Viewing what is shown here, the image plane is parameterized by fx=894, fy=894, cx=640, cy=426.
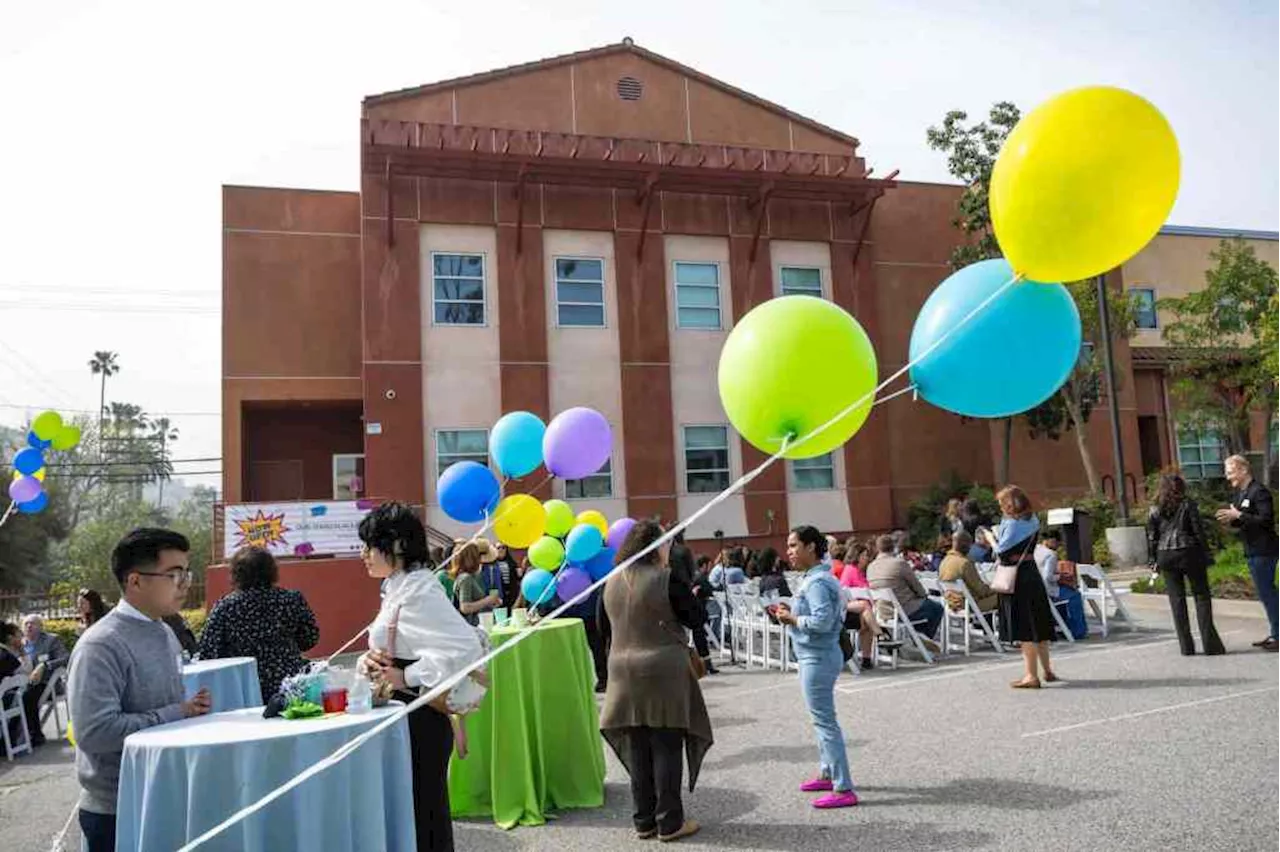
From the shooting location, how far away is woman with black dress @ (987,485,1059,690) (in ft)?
25.4

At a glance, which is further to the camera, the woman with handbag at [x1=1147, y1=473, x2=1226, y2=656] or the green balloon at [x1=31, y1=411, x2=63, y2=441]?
the green balloon at [x1=31, y1=411, x2=63, y2=441]

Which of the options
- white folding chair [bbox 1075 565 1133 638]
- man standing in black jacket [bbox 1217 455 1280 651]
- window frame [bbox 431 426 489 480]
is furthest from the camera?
window frame [bbox 431 426 489 480]

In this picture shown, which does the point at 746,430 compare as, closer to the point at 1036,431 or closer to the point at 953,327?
the point at 953,327

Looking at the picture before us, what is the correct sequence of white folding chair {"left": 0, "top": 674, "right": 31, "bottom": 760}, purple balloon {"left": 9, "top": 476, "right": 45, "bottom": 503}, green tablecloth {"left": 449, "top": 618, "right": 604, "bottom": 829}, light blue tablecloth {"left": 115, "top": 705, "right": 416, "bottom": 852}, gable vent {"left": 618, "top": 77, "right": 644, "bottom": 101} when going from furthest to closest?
1. gable vent {"left": 618, "top": 77, "right": 644, "bottom": 101}
2. purple balloon {"left": 9, "top": 476, "right": 45, "bottom": 503}
3. white folding chair {"left": 0, "top": 674, "right": 31, "bottom": 760}
4. green tablecloth {"left": 449, "top": 618, "right": 604, "bottom": 829}
5. light blue tablecloth {"left": 115, "top": 705, "right": 416, "bottom": 852}

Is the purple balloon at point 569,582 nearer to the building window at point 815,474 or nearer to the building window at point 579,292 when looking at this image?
the building window at point 579,292

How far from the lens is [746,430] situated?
4352 millimetres

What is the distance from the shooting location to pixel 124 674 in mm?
3197

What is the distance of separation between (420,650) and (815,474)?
17.9m

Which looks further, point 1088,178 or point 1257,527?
point 1257,527

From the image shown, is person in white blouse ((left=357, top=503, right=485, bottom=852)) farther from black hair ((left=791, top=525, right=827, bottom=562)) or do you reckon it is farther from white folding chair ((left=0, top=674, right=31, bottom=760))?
white folding chair ((left=0, top=674, right=31, bottom=760))

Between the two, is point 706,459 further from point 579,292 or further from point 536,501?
point 536,501

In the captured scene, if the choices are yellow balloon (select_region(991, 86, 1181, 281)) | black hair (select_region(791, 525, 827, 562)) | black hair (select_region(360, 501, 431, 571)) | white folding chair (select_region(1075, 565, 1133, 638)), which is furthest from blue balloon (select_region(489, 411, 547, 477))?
white folding chair (select_region(1075, 565, 1133, 638))

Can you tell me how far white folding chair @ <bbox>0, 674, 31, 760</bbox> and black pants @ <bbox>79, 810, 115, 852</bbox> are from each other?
7.09m

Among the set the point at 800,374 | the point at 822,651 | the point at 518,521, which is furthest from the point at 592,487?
the point at 800,374
